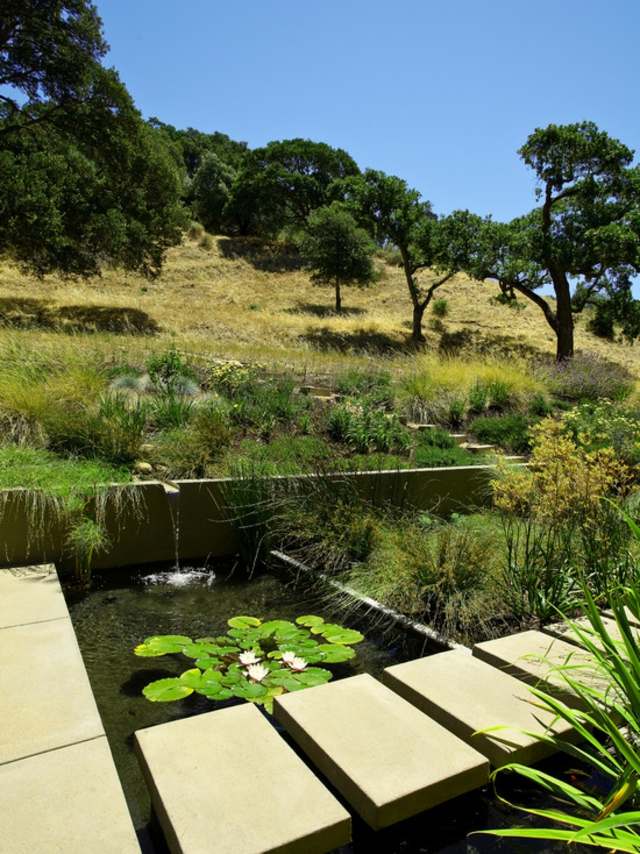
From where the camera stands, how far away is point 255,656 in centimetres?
250

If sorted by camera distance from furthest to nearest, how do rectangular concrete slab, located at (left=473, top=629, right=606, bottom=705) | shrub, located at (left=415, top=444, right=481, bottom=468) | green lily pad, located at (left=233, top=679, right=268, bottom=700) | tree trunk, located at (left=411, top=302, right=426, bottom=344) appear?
tree trunk, located at (left=411, top=302, right=426, bottom=344) → shrub, located at (left=415, top=444, right=481, bottom=468) → green lily pad, located at (left=233, top=679, right=268, bottom=700) → rectangular concrete slab, located at (left=473, top=629, right=606, bottom=705)

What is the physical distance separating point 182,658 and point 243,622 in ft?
1.14

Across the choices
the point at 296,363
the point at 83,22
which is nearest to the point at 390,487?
the point at 296,363

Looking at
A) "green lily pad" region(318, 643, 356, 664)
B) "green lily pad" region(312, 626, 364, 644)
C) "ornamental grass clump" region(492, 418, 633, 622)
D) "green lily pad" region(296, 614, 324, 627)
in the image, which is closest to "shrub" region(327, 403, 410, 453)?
"ornamental grass clump" region(492, 418, 633, 622)

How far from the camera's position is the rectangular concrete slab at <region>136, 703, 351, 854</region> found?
1292mm

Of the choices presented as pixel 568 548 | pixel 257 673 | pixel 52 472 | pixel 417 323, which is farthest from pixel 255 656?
pixel 417 323

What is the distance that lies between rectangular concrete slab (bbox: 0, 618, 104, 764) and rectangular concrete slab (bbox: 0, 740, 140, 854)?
7cm

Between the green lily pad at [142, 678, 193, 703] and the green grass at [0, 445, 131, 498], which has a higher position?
the green grass at [0, 445, 131, 498]

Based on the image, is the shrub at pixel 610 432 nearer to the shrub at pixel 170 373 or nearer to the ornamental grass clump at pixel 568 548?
the ornamental grass clump at pixel 568 548

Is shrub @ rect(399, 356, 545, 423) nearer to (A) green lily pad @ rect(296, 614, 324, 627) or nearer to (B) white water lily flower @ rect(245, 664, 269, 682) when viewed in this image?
(A) green lily pad @ rect(296, 614, 324, 627)

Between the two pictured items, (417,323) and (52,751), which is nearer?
(52,751)

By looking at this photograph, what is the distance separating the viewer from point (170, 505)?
3781mm

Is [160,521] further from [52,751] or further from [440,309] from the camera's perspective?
[440,309]

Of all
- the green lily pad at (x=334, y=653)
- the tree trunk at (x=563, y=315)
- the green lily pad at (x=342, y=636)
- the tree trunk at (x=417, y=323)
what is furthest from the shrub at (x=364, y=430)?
the tree trunk at (x=417, y=323)
